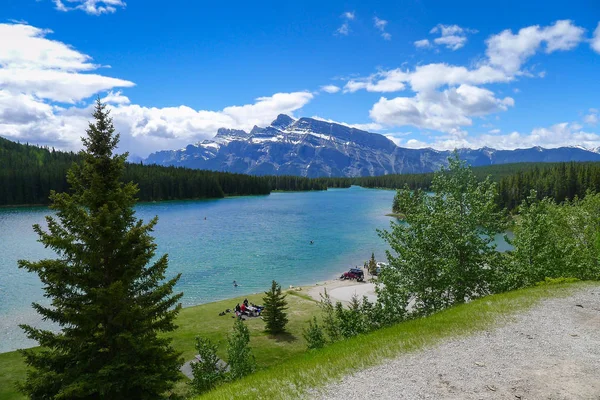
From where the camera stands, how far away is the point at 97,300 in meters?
13.8

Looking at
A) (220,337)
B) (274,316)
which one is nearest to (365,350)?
(274,316)

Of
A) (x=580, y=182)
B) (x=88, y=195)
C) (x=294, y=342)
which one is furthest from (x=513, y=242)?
(x=580, y=182)

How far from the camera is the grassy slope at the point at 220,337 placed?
25797mm

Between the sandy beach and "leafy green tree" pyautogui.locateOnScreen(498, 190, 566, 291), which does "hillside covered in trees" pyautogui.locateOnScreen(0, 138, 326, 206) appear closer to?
the sandy beach

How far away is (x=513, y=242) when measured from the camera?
2220 centimetres

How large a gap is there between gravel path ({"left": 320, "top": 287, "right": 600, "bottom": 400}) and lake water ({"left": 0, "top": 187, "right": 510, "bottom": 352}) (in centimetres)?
3721

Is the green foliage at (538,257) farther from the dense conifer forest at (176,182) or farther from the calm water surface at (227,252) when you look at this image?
the dense conifer forest at (176,182)

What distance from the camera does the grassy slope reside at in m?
25.8

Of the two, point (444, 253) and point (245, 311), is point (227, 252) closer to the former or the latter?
point (245, 311)

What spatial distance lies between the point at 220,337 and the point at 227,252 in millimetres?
43727

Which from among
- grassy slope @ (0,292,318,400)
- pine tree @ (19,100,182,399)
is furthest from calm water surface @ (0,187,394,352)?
pine tree @ (19,100,182,399)

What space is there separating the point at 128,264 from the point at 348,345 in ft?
31.7

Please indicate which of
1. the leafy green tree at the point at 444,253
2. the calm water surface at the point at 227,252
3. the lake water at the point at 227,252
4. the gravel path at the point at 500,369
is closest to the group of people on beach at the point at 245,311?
the calm water surface at the point at 227,252

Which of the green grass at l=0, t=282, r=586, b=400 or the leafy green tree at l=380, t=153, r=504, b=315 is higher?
the leafy green tree at l=380, t=153, r=504, b=315
